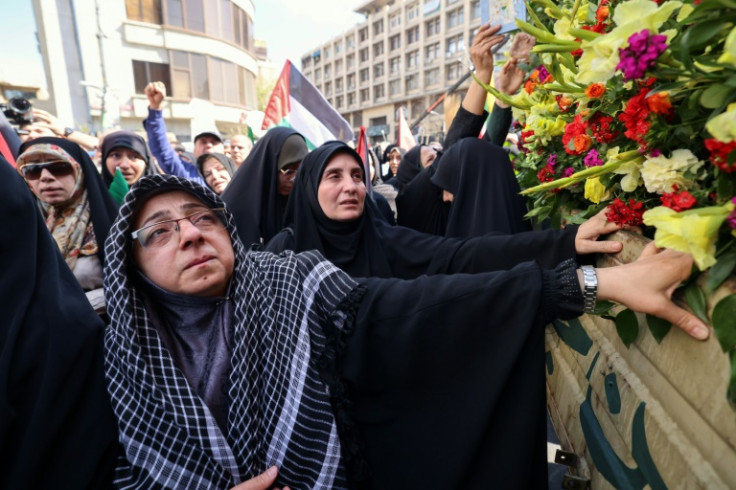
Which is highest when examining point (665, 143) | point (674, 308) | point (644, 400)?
point (665, 143)

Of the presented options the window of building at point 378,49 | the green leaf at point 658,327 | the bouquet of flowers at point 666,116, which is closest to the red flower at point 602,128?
the bouquet of flowers at point 666,116

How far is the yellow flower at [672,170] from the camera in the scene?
85 cm

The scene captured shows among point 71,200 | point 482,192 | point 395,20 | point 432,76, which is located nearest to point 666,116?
point 482,192

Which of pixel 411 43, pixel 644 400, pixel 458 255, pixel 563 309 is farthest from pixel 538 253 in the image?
pixel 411 43

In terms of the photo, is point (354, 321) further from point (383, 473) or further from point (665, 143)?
point (665, 143)

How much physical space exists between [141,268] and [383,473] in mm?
1096

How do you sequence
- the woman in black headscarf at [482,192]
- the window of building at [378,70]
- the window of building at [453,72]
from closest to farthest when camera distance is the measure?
the woman in black headscarf at [482,192] < the window of building at [453,72] < the window of building at [378,70]

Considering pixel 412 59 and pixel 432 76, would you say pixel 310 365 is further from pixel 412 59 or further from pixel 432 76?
pixel 412 59

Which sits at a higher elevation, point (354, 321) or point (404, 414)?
point (354, 321)

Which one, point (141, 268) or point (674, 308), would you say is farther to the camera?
point (141, 268)

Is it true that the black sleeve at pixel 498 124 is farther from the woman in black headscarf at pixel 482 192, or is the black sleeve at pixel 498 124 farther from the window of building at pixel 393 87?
the window of building at pixel 393 87

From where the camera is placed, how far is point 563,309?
3.83ft

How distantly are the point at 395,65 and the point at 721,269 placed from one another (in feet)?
171

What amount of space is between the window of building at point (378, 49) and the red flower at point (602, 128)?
54610 millimetres
